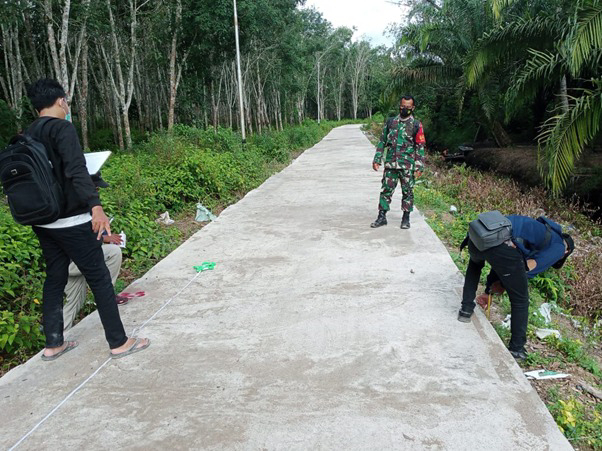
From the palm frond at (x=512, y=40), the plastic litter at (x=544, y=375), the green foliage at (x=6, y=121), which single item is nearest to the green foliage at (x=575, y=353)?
the plastic litter at (x=544, y=375)

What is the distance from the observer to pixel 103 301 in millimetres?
2916

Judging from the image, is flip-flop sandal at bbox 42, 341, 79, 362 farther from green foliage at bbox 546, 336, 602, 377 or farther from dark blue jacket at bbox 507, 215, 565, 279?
green foliage at bbox 546, 336, 602, 377

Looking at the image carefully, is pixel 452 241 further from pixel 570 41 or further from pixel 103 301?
pixel 103 301

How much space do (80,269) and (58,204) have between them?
454 millimetres

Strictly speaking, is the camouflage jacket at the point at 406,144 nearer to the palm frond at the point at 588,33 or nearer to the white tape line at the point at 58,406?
the palm frond at the point at 588,33

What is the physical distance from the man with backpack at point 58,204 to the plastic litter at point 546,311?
3312mm

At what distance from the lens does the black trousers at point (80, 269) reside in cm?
285

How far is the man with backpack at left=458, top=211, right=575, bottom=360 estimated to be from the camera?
3.04 metres

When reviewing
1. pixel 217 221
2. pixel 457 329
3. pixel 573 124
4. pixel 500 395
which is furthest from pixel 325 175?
pixel 500 395

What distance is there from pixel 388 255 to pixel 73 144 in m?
3.30

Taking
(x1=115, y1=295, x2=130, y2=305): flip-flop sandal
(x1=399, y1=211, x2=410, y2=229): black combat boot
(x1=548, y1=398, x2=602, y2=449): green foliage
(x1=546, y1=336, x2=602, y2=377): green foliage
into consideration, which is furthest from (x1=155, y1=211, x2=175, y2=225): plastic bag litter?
(x1=548, y1=398, x2=602, y2=449): green foliage

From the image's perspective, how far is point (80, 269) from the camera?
2.91m

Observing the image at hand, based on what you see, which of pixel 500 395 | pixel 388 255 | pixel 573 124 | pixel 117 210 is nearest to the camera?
pixel 500 395

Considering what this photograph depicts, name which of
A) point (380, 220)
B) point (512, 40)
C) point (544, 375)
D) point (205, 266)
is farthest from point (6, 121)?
point (544, 375)
